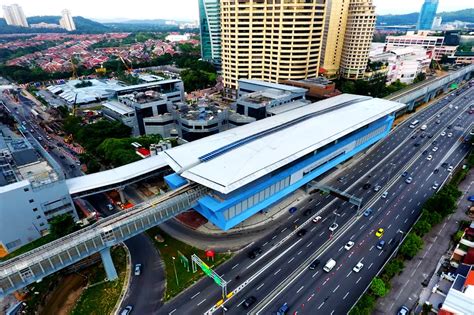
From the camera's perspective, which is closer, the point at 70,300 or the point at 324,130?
the point at 70,300

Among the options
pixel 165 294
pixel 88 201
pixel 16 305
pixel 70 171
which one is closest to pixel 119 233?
pixel 165 294

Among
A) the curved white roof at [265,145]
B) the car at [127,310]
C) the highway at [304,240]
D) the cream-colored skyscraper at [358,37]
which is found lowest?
the highway at [304,240]

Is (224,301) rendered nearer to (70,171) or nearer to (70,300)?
(70,300)

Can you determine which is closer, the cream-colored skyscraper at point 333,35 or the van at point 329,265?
the van at point 329,265

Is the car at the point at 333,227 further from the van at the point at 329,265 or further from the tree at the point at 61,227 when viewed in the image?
the tree at the point at 61,227

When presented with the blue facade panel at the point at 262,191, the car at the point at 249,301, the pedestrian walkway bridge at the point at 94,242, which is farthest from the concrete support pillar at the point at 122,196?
the car at the point at 249,301

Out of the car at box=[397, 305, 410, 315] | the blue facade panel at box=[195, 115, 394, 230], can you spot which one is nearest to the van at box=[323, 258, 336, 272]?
the car at box=[397, 305, 410, 315]

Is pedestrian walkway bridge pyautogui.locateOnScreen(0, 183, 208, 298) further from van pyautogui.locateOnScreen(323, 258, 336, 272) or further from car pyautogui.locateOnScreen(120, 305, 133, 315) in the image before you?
van pyautogui.locateOnScreen(323, 258, 336, 272)
